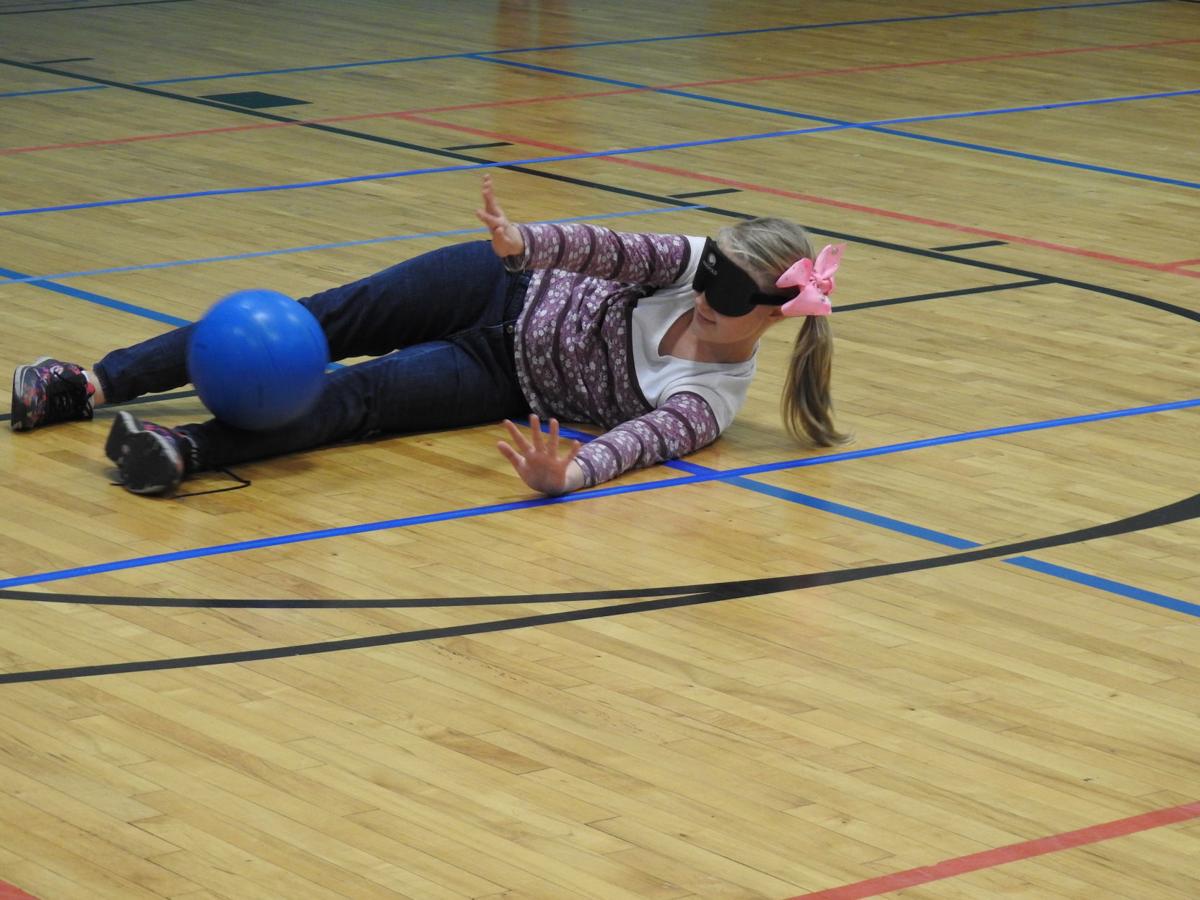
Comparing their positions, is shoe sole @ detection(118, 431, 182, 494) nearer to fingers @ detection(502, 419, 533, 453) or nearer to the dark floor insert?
fingers @ detection(502, 419, 533, 453)

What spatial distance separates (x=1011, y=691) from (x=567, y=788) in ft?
2.57

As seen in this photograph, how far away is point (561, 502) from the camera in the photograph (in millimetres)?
4113

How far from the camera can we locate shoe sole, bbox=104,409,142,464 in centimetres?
406

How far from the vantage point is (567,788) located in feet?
9.46

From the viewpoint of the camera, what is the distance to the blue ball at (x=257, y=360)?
4.04 meters

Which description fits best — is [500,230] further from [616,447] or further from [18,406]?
[18,406]

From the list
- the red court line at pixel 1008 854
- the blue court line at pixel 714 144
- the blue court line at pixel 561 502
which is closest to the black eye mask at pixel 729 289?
the blue court line at pixel 561 502

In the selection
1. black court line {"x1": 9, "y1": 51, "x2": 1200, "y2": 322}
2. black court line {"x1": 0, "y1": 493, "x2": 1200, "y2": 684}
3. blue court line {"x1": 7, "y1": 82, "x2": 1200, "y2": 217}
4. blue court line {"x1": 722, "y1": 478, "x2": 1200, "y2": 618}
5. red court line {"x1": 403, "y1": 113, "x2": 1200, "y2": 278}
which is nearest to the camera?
black court line {"x1": 0, "y1": 493, "x2": 1200, "y2": 684}

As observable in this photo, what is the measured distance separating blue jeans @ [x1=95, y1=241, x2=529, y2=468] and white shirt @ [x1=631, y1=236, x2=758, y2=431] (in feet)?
0.94

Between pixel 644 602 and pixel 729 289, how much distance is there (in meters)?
0.86

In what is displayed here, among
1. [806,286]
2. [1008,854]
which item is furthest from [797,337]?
[1008,854]

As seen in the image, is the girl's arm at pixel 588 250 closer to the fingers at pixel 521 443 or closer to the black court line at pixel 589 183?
the fingers at pixel 521 443

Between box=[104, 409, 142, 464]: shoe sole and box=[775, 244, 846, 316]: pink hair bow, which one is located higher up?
box=[775, 244, 846, 316]: pink hair bow

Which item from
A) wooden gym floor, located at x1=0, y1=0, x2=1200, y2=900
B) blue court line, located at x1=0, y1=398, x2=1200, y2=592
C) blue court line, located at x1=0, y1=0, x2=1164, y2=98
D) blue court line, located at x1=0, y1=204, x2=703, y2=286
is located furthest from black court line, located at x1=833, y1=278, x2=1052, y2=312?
blue court line, located at x1=0, y1=0, x2=1164, y2=98
